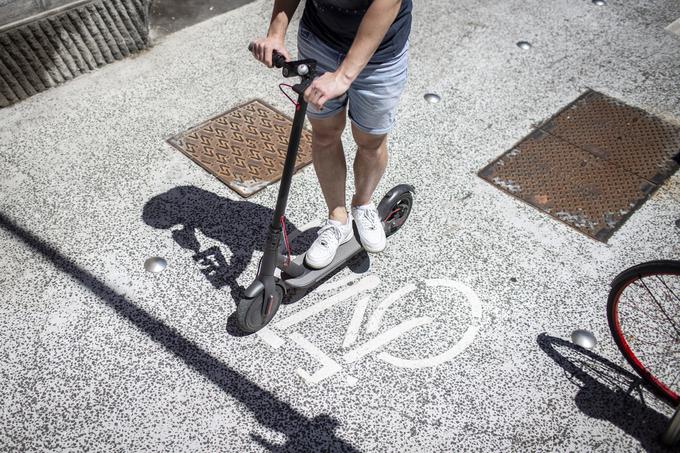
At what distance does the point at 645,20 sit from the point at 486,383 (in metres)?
4.65

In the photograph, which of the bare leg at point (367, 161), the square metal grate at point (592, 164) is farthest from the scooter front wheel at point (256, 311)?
the square metal grate at point (592, 164)

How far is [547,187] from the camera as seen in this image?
3783mm

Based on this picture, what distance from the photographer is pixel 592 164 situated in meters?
3.99

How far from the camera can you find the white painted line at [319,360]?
2.68 m

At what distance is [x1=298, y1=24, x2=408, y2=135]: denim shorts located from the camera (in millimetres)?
2436

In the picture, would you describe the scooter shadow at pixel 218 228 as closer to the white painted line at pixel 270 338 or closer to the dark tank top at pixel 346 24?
the white painted line at pixel 270 338

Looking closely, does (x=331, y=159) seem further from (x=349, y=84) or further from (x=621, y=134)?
(x=621, y=134)

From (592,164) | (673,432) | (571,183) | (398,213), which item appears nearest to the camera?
(673,432)


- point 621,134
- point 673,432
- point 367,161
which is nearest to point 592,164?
point 621,134

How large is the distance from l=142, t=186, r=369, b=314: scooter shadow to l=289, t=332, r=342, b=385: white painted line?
25 centimetres

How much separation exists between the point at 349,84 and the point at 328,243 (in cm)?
102

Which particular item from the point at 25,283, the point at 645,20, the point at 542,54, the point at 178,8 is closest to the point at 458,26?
the point at 542,54

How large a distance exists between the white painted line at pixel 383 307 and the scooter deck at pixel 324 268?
31 centimetres

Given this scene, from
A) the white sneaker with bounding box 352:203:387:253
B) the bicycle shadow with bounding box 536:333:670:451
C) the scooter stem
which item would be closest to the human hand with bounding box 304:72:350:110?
the scooter stem
